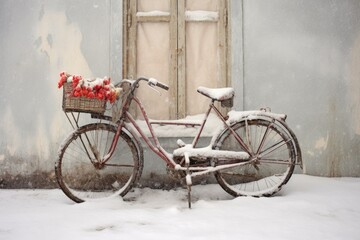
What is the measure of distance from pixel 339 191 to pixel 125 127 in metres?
2.84

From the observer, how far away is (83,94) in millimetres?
4273

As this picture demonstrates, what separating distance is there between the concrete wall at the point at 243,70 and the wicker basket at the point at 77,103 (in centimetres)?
102

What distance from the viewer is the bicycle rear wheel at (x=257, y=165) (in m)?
4.71

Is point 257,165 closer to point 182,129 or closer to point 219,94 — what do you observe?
point 182,129

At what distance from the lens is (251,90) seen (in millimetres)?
5301

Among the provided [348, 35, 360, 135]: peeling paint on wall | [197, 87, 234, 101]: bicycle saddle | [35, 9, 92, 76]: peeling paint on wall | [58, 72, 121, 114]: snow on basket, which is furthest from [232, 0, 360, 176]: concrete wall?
[35, 9, 92, 76]: peeling paint on wall

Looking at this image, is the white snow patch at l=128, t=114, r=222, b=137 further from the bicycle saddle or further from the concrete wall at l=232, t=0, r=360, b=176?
the bicycle saddle

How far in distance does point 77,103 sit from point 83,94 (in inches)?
5.2

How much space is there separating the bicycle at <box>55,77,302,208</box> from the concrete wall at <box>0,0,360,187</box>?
18.8 inches

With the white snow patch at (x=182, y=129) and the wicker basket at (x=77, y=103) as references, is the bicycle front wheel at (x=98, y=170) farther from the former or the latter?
the wicker basket at (x=77, y=103)

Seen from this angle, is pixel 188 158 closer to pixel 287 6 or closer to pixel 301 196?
pixel 301 196

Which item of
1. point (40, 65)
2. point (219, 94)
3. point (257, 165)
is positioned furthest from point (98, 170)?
point (257, 165)

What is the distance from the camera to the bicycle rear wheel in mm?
4707

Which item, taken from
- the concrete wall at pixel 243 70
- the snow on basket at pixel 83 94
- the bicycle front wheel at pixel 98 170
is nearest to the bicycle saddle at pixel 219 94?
the concrete wall at pixel 243 70
